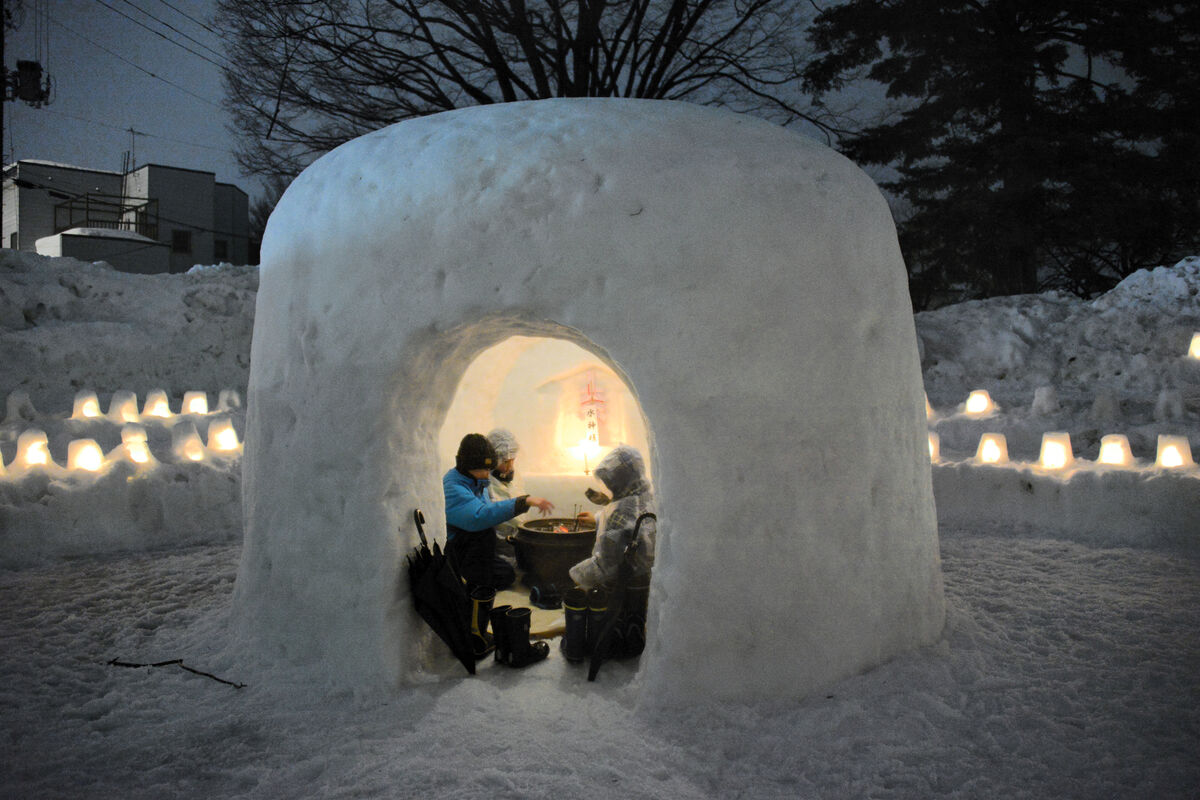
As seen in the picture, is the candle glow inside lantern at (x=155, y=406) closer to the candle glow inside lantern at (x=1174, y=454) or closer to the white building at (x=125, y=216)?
the white building at (x=125, y=216)

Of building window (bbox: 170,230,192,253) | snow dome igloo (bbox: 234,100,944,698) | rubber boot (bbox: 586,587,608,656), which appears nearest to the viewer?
snow dome igloo (bbox: 234,100,944,698)

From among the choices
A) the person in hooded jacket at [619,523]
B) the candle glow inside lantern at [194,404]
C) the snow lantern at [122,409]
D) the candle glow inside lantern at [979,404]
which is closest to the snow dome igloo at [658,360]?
the person in hooded jacket at [619,523]

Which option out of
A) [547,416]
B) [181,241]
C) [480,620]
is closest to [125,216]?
[181,241]

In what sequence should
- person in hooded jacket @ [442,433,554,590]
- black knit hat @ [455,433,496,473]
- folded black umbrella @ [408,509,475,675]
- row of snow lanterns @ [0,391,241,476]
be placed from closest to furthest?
folded black umbrella @ [408,509,475,675] < person in hooded jacket @ [442,433,554,590] < black knit hat @ [455,433,496,473] < row of snow lanterns @ [0,391,241,476]

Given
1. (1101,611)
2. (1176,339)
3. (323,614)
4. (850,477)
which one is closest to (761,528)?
(850,477)

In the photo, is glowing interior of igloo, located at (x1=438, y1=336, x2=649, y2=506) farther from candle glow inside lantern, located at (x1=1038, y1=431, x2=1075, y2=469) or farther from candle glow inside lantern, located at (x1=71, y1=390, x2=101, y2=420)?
candle glow inside lantern, located at (x1=71, y1=390, x2=101, y2=420)

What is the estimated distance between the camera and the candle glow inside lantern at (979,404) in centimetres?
784

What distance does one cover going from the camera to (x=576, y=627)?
344 cm

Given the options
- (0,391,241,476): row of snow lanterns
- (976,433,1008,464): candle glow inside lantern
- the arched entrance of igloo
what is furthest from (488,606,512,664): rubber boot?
(976,433,1008,464): candle glow inside lantern

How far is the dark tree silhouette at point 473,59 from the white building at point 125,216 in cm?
631

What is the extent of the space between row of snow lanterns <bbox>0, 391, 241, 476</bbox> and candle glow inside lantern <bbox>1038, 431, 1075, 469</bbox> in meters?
7.33

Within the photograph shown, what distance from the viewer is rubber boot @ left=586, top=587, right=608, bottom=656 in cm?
339

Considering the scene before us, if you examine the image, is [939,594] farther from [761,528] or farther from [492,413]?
[492,413]

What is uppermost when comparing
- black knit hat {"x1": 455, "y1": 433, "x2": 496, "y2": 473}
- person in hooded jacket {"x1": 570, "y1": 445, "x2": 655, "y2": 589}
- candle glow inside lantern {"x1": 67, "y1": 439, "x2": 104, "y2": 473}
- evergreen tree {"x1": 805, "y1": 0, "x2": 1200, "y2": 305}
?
evergreen tree {"x1": 805, "y1": 0, "x2": 1200, "y2": 305}
